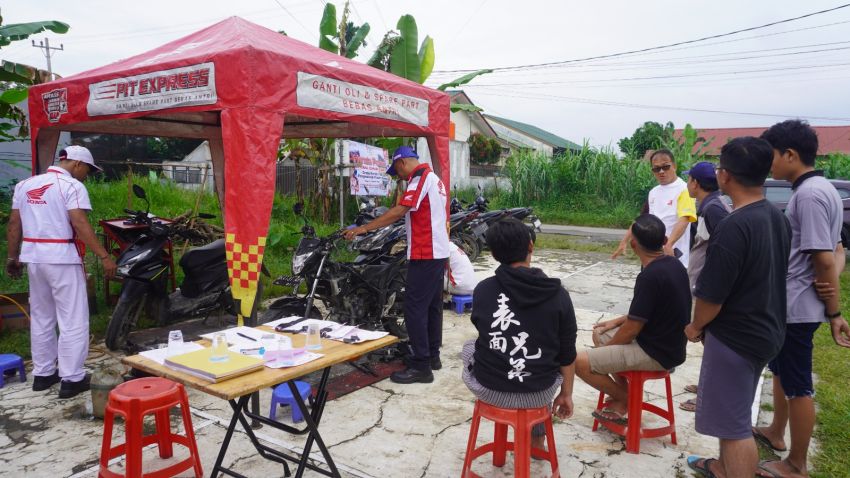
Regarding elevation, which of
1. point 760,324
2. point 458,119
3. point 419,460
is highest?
point 458,119

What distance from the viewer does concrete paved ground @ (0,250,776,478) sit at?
280cm

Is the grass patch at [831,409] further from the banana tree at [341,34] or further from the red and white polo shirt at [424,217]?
the banana tree at [341,34]

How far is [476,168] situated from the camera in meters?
23.2

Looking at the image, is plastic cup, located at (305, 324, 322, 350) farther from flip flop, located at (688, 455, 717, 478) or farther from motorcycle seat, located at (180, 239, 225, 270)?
motorcycle seat, located at (180, 239, 225, 270)

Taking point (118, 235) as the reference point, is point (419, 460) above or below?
below

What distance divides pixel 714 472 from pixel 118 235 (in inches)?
204

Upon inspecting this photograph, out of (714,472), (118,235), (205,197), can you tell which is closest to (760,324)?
(714,472)

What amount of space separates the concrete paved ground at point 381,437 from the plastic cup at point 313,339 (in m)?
0.74

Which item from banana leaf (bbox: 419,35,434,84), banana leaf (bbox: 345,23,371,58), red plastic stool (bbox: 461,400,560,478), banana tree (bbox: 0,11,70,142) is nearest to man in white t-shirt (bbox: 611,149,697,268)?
red plastic stool (bbox: 461,400,560,478)

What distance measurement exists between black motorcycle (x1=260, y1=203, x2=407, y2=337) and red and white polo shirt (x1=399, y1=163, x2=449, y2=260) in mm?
658

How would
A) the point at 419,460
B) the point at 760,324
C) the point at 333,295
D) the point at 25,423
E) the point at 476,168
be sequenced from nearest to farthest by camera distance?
1. the point at 760,324
2. the point at 419,460
3. the point at 25,423
4. the point at 333,295
5. the point at 476,168

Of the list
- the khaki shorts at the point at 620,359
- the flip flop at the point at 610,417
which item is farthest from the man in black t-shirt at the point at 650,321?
the flip flop at the point at 610,417

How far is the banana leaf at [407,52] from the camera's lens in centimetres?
802

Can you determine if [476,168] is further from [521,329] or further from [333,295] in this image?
[521,329]
